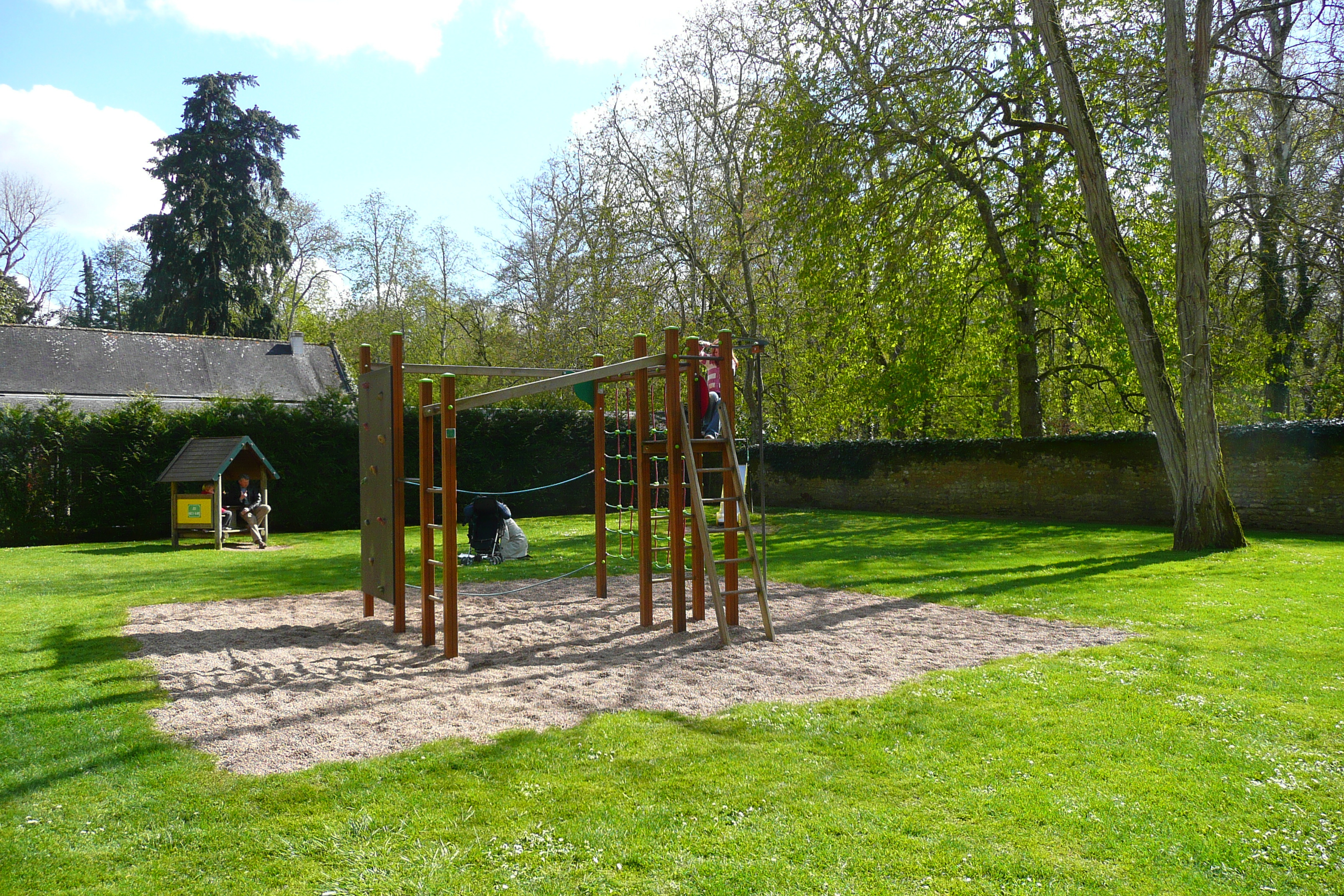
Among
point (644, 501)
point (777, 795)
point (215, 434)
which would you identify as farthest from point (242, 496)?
point (777, 795)

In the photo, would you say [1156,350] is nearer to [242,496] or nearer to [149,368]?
[242,496]

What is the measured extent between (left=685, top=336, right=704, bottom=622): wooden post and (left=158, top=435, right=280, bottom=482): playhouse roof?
1016 cm

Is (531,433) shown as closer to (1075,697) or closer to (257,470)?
(257,470)

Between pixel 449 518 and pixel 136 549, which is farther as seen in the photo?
pixel 136 549

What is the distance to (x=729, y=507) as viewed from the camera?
286 inches

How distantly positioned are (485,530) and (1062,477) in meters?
11.9

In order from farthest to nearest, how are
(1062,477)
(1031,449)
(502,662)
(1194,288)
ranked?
1. (1031,449)
2. (1062,477)
3. (1194,288)
4. (502,662)

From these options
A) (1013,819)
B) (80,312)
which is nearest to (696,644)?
(1013,819)

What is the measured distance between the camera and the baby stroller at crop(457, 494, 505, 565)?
1206cm

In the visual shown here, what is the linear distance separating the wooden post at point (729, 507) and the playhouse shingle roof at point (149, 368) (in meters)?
16.5

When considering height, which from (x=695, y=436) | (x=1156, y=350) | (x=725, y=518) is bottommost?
(x=725, y=518)

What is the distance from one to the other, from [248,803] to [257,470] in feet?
51.3

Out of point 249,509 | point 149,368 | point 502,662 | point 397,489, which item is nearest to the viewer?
point 502,662

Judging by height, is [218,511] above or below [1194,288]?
below
